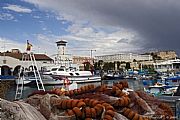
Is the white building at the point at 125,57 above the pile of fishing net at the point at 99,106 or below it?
above

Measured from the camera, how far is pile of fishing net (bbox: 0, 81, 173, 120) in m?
6.12

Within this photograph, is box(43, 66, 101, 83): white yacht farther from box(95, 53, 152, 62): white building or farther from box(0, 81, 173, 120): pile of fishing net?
box(95, 53, 152, 62): white building

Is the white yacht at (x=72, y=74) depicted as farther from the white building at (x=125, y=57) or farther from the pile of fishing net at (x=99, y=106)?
the white building at (x=125, y=57)

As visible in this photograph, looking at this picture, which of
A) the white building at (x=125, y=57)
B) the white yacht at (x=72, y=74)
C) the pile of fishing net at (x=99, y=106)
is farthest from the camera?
the white building at (x=125, y=57)

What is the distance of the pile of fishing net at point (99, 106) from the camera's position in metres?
6.12

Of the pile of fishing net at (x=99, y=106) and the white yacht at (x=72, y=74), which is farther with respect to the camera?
the white yacht at (x=72, y=74)

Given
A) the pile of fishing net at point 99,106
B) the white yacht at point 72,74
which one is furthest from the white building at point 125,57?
the pile of fishing net at point 99,106

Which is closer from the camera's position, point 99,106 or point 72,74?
point 99,106

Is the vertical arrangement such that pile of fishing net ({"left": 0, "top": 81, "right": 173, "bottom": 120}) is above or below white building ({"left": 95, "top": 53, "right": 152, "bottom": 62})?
below

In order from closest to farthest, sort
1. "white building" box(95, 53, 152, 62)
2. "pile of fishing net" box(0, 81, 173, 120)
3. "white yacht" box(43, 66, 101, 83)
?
"pile of fishing net" box(0, 81, 173, 120)
"white yacht" box(43, 66, 101, 83)
"white building" box(95, 53, 152, 62)

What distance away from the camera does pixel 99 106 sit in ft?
20.3

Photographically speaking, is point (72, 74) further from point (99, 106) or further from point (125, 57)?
point (125, 57)

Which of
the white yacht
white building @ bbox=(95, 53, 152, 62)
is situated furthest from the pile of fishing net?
white building @ bbox=(95, 53, 152, 62)

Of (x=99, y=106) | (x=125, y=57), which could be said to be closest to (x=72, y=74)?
(x=99, y=106)
